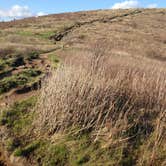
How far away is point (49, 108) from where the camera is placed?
9.57 meters

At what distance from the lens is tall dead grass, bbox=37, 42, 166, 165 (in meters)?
8.90

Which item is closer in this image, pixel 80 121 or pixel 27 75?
pixel 80 121

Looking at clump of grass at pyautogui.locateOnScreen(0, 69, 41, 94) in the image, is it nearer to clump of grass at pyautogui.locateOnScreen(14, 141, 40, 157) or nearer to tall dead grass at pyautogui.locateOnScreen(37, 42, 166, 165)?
tall dead grass at pyautogui.locateOnScreen(37, 42, 166, 165)

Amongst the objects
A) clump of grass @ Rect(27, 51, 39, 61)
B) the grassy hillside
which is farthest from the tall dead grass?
clump of grass @ Rect(27, 51, 39, 61)

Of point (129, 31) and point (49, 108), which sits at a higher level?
point (49, 108)

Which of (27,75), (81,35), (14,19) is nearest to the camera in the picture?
(27,75)

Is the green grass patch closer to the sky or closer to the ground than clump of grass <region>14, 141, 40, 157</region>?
closer to the sky

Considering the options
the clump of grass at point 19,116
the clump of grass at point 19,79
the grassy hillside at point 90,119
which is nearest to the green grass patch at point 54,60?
the clump of grass at point 19,79

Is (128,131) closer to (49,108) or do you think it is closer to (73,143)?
(73,143)

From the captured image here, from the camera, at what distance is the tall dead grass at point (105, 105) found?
8898 millimetres

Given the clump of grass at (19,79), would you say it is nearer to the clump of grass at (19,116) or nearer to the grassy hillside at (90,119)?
the grassy hillside at (90,119)

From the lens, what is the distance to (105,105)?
9.37 metres

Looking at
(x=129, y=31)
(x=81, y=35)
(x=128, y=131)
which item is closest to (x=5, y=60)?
(x=128, y=131)

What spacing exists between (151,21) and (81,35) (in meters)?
17.0
